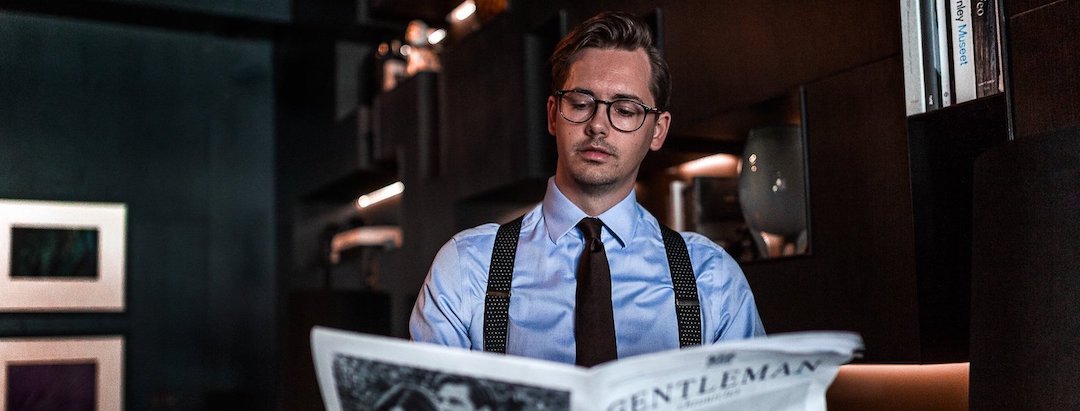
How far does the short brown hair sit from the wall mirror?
564 millimetres

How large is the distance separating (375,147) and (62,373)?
6.35 feet

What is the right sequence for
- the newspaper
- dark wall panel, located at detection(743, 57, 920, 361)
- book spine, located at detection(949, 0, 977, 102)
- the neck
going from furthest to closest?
dark wall panel, located at detection(743, 57, 920, 361)
book spine, located at detection(949, 0, 977, 102)
the neck
the newspaper

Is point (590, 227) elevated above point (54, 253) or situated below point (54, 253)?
below

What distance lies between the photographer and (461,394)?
3.24 feet

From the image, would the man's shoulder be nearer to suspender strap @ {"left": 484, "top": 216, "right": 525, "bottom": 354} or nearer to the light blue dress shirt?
the light blue dress shirt

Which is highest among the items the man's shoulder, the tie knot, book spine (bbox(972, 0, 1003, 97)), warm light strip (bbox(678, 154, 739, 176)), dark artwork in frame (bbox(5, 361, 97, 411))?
book spine (bbox(972, 0, 1003, 97))

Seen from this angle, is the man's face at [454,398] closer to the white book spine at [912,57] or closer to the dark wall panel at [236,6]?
the white book spine at [912,57]

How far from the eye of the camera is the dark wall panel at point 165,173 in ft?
17.1

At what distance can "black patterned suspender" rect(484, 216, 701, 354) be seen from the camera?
1526 mm

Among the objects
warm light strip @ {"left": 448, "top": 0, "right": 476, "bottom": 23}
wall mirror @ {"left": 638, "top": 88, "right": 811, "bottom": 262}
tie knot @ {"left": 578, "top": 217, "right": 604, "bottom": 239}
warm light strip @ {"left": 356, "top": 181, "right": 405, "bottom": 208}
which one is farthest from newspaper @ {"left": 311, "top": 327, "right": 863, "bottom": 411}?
warm light strip @ {"left": 356, "top": 181, "right": 405, "bottom": 208}

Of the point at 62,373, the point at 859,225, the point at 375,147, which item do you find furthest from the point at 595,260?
the point at 62,373

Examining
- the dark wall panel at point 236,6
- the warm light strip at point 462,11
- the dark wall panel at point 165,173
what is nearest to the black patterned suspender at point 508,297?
the warm light strip at point 462,11

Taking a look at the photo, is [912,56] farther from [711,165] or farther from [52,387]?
[52,387]

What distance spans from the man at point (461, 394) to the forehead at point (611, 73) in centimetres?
68
